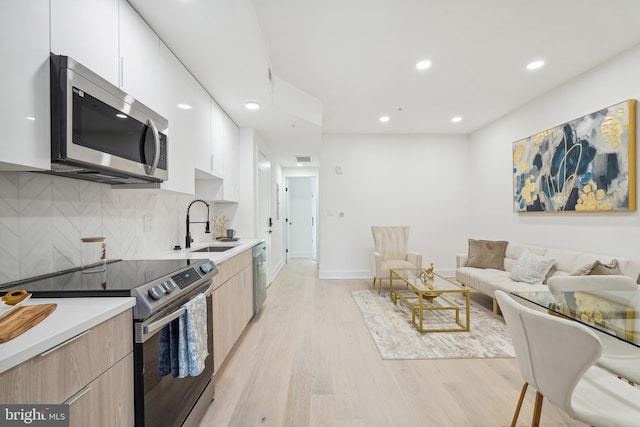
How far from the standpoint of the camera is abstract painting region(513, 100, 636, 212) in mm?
2582

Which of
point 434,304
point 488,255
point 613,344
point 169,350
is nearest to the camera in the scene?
point 169,350

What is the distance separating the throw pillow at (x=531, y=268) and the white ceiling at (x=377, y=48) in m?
2.05

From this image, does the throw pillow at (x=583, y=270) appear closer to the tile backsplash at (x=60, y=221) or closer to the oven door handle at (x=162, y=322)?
the oven door handle at (x=162, y=322)

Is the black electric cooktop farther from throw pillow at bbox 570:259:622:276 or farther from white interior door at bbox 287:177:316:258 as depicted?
white interior door at bbox 287:177:316:258

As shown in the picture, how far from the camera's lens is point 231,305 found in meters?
2.31

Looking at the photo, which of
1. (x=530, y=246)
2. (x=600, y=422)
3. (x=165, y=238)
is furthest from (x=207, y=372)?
(x=530, y=246)

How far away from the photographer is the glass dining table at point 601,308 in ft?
4.00

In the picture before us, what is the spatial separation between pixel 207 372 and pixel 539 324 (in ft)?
5.89

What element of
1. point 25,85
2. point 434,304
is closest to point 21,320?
point 25,85

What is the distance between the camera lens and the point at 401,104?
12.7ft

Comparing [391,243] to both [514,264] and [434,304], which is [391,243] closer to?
[434,304]

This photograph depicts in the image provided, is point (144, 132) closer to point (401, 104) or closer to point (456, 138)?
point (401, 104)

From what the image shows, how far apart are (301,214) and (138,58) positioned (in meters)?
6.11

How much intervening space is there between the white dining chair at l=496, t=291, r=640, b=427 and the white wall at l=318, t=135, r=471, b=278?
391 centimetres
